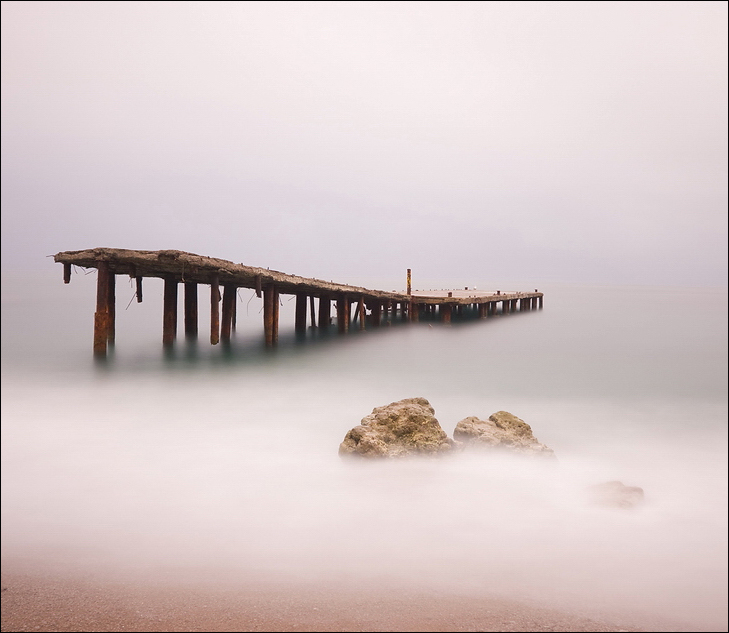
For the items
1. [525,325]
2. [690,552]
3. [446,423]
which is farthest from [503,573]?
[525,325]

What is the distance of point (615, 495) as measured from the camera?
4680mm

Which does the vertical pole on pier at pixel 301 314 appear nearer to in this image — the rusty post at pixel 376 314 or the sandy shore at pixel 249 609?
the rusty post at pixel 376 314

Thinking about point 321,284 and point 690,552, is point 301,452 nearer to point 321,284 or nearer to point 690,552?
point 690,552

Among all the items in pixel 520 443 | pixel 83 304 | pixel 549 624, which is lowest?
pixel 549 624

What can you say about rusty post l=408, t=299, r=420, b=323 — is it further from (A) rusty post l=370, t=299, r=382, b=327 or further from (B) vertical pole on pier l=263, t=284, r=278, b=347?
(B) vertical pole on pier l=263, t=284, r=278, b=347

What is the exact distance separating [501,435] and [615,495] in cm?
138

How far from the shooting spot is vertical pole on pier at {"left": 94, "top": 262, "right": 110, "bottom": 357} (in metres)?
11.1

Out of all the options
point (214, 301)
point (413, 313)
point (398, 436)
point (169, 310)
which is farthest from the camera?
point (413, 313)

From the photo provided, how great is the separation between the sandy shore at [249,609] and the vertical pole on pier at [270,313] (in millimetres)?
10426

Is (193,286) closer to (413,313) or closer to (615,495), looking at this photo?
(413,313)

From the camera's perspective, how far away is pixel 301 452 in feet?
20.2

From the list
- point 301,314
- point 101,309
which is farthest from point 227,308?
point 101,309

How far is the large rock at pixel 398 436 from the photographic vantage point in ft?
18.0

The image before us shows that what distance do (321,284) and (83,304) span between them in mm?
15293
